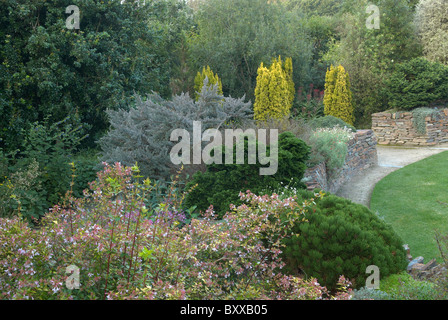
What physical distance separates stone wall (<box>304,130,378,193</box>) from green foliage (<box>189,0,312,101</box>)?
4.94 metres

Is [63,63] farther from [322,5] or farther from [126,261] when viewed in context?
[322,5]

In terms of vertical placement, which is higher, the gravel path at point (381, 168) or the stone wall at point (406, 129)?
the stone wall at point (406, 129)

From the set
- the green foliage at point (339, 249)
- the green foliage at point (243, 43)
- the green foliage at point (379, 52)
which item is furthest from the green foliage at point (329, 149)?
the green foliage at point (379, 52)

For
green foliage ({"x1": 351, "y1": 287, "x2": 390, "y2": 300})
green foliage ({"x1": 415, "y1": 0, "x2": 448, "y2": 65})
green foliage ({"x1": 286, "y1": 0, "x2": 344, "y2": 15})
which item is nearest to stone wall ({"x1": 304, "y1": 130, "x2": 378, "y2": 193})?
green foliage ({"x1": 351, "y1": 287, "x2": 390, "y2": 300})

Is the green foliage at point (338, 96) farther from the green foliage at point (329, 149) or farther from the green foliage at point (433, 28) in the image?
the green foliage at point (329, 149)

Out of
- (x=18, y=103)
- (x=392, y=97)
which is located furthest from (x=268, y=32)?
(x=18, y=103)

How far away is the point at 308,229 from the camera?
130 inches

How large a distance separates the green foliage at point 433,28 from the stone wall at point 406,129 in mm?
2531

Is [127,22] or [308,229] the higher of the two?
[127,22]

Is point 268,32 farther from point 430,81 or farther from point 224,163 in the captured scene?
point 224,163

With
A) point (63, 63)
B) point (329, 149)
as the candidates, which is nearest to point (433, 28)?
point (329, 149)

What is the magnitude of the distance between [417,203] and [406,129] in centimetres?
A: 694

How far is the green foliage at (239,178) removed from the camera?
4.82m

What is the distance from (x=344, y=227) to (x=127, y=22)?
7.23 metres
